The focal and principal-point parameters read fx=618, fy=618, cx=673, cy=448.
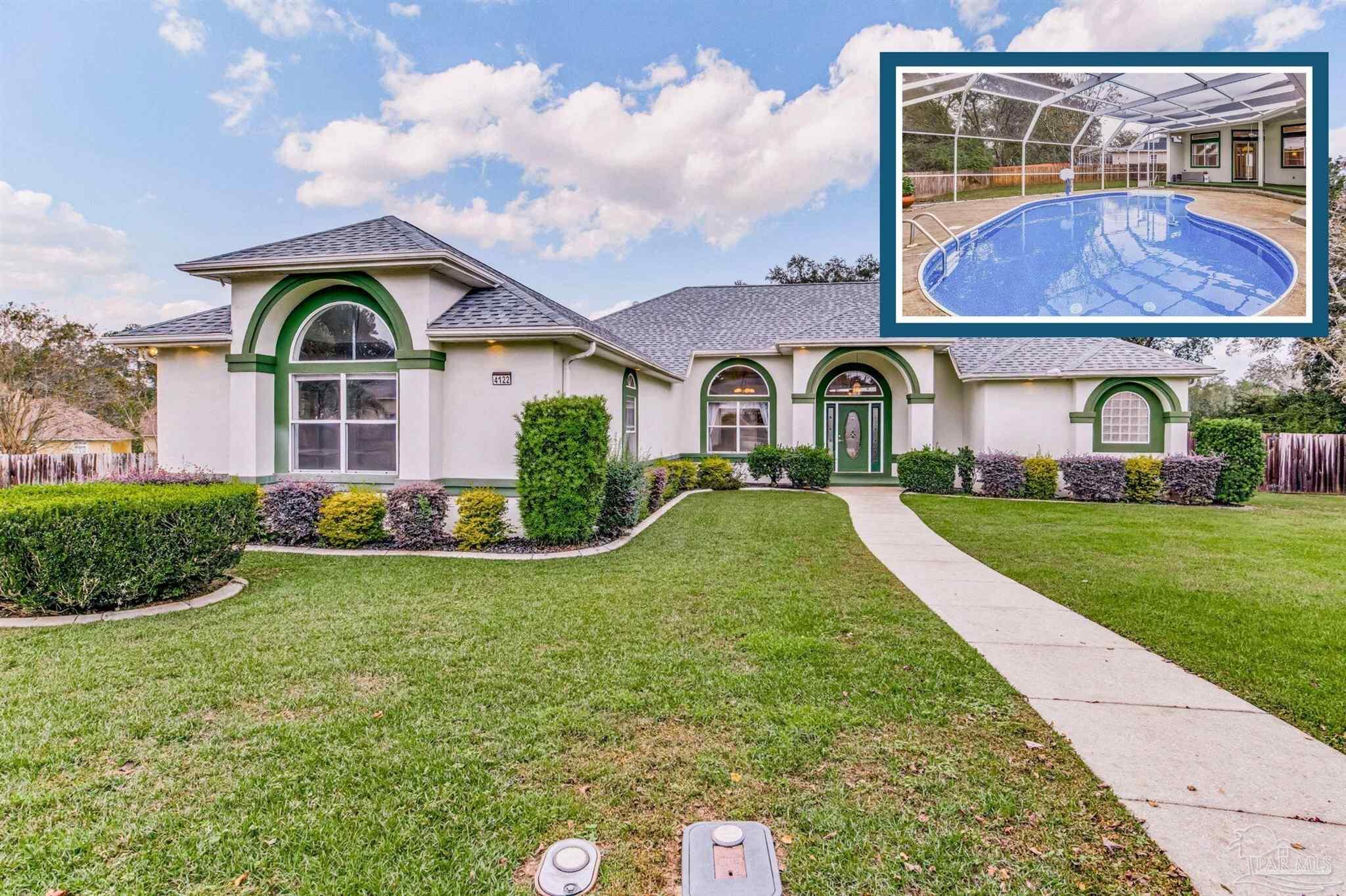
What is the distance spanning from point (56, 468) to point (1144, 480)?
27865mm

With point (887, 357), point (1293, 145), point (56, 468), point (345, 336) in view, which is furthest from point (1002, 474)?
point (56, 468)

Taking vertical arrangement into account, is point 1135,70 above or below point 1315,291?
above

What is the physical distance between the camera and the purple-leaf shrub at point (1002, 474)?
51.1ft

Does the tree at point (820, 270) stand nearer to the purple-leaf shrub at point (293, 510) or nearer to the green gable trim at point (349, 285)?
the green gable trim at point (349, 285)

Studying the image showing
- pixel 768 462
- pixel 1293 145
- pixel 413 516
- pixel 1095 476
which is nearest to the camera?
pixel 1293 145

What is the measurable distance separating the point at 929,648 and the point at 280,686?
4.68 metres

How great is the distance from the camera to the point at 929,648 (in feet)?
15.9

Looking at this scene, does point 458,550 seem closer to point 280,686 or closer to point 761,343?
point 280,686

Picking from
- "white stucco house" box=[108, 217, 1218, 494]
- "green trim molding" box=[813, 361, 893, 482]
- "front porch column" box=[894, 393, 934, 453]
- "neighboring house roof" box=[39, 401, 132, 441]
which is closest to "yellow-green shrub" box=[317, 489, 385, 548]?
"white stucco house" box=[108, 217, 1218, 494]

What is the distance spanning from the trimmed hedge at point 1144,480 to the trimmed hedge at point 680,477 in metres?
10.5

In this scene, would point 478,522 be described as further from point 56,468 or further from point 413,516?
point 56,468

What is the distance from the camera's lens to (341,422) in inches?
409

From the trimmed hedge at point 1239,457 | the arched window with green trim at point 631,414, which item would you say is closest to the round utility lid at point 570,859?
the arched window with green trim at point 631,414

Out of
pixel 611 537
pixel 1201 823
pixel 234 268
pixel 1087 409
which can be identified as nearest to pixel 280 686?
pixel 1201 823
